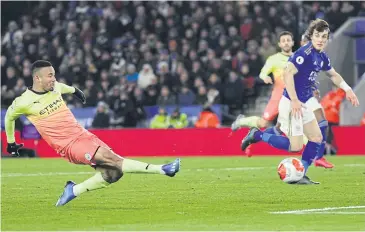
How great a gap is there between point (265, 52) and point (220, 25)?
6.60 feet

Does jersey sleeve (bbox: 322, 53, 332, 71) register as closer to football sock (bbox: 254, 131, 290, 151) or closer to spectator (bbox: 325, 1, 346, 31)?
football sock (bbox: 254, 131, 290, 151)

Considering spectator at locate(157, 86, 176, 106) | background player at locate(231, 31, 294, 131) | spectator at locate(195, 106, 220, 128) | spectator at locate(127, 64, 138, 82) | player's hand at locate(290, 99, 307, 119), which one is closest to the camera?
player's hand at locate(290, 99, 307, 119)

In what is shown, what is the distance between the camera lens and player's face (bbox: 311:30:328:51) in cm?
1466

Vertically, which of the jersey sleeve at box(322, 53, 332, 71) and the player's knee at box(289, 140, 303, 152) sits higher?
the jersey sleeve at box(322, 53, 332, 71)

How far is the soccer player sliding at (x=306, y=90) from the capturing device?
1467 centimetres

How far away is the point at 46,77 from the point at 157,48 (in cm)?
1743

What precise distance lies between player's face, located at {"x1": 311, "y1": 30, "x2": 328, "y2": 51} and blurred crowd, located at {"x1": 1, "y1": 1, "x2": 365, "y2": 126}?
1352cm

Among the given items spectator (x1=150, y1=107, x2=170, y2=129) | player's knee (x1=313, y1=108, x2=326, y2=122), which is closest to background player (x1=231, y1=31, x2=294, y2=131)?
player's knee (x1=313, y1=108, x2=326, y2=122)

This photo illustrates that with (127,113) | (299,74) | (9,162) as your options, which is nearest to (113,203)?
(299,74)

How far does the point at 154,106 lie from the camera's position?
96.6 ft

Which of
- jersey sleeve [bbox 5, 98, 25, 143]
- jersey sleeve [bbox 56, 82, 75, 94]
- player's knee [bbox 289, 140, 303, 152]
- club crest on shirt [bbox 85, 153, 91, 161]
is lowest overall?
player's knee [bbox 289, 140, 303, 152]

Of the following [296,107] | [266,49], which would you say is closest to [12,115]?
[296,107]

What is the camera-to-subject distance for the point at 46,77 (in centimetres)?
1350

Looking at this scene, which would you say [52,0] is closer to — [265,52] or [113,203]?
[265,52]
